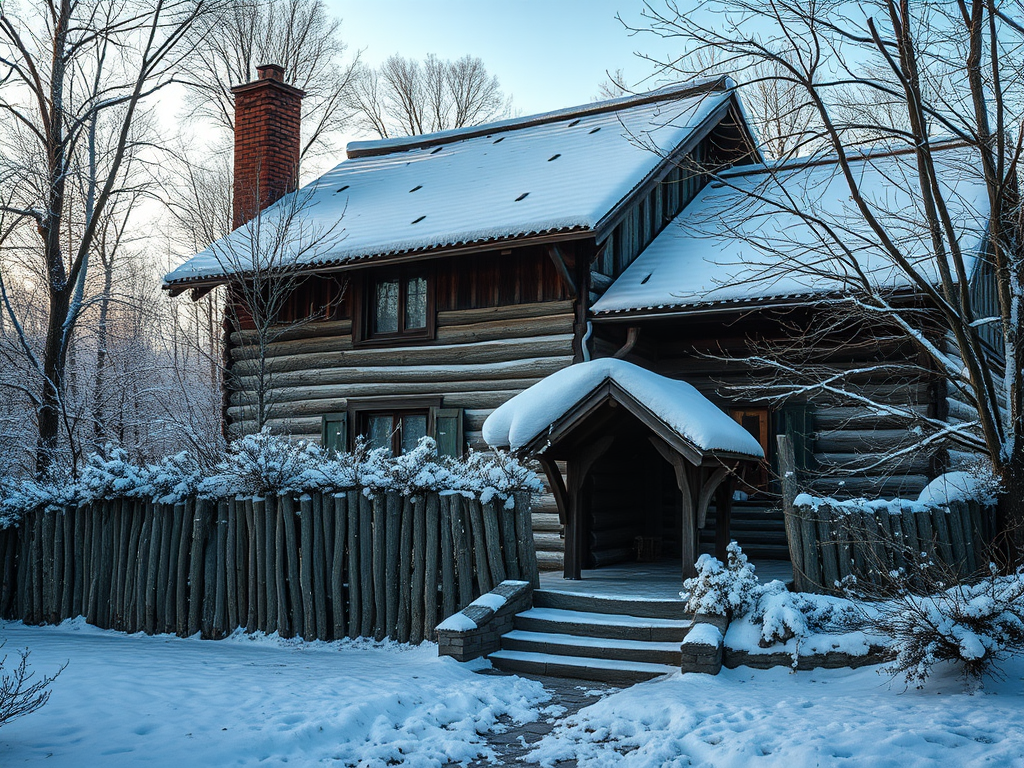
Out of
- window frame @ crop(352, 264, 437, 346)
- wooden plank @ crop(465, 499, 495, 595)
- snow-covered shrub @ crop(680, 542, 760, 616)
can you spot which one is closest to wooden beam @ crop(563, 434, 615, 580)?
wooden plank @ crop(465, 499, 495, 595)

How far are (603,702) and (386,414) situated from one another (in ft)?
25.9

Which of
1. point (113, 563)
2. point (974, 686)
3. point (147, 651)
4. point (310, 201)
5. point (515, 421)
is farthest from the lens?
point (310, 201)

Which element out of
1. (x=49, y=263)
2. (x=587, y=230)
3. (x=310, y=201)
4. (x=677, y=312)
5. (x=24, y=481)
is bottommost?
(x=24, y=481)

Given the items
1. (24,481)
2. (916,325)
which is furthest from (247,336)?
(916,325)

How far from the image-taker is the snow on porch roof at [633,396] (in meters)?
8.84

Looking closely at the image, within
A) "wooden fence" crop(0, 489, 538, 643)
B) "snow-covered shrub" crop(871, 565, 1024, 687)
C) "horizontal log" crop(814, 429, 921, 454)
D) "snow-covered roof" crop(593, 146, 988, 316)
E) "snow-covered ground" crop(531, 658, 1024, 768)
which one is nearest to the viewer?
"snow-covered ground" crop(531, 658, 1024, 768)

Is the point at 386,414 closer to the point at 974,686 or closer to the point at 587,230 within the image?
the point at 587,230

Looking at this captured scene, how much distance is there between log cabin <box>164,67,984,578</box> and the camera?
428 inches

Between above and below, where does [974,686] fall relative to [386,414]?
below

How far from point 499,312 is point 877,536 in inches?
253

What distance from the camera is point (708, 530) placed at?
1277cm

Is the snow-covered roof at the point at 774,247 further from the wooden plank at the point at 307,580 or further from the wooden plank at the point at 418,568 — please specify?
the wooden plank at the point at 307,580

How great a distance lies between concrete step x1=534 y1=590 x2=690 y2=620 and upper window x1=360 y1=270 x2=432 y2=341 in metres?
5.52

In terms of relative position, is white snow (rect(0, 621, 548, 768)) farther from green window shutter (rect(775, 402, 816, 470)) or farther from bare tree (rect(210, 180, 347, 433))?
bare tree (rect(210, 180, 347, 433))
